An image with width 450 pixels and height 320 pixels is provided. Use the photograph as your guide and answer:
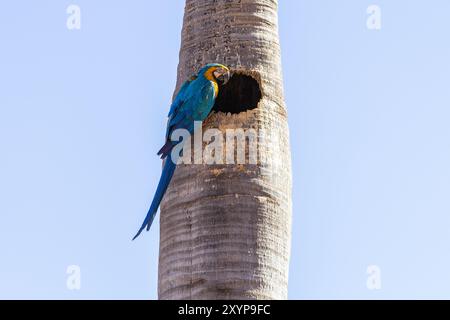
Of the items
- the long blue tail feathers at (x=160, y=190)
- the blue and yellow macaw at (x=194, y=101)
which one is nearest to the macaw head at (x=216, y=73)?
the blue and yellow macaw at (x=194, y=101)

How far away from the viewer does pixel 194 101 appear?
7.18m

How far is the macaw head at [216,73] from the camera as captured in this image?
7.15m

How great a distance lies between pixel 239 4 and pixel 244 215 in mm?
1476

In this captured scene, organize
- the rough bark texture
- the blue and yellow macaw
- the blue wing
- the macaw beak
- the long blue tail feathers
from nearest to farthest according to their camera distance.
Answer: the rough bark texture → the long blue tail feathers → the blue wing → the blue and yellow macaw → the macaw beak

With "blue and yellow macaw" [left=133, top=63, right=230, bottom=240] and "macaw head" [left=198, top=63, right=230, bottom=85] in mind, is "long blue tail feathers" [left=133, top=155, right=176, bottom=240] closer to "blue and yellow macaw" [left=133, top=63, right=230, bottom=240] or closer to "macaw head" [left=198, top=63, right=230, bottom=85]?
"blue and yellow macaw" [left=133, top=63, right=230, bottom=240]

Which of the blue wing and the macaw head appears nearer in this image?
the blue wing

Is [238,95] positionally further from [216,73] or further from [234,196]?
[234,196]

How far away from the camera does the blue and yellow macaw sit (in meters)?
7.11

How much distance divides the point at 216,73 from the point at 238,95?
19 centimetres

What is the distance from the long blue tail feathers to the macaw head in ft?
1.84

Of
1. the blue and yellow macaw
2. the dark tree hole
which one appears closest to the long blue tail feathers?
the blue and yellow macaw

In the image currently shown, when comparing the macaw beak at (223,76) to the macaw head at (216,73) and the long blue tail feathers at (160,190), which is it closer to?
the macaw head at (216,73)
